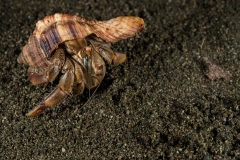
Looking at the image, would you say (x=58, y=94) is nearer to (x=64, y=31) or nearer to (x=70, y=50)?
(x=70, y=50)

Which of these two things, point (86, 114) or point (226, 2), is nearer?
point (86, 114)

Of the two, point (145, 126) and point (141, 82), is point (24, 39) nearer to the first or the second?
point (141, 82)

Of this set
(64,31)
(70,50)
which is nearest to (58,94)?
(70,50)

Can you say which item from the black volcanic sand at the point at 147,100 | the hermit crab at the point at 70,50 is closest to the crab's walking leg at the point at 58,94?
the hermit crab at the point at 70,50

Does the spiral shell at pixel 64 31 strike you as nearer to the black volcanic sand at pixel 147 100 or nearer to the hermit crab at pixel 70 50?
the hermit crab at pixel 70 50

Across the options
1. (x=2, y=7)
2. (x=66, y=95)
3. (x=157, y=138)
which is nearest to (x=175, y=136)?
(x=157, y=138)

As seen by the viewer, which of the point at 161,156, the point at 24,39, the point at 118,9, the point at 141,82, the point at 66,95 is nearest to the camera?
the point at 161,156
